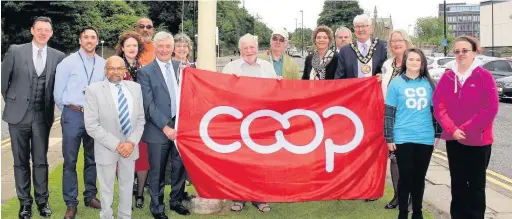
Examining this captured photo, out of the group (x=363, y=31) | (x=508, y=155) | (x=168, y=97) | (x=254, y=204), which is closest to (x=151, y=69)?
(x=168, y=97)

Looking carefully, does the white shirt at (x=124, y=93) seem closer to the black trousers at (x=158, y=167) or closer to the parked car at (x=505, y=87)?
the black trousers at (x=158, y=167)

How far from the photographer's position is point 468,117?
169 inches

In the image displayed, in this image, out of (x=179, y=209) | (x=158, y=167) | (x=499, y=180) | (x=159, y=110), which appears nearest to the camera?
(x=159, y=110)

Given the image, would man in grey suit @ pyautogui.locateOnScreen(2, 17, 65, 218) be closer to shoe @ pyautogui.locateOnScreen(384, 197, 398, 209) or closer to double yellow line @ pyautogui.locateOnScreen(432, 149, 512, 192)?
shoe @ pyautogui.locateOnScreen(384, 197, 398, 209)

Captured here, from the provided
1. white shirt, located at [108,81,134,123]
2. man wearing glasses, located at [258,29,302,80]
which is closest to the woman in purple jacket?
man wearing glasses, located at [258,29,302,80]

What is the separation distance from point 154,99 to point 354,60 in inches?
81.2

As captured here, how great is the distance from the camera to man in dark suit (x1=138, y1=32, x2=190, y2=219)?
A: 4863 mm

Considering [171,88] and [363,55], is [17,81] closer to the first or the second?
[171,88]

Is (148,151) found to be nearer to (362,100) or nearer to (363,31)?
(362,100)

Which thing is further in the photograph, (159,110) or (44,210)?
(44,210)

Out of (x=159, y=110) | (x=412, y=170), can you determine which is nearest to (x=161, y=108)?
(x=159, y=110)

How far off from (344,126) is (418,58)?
97 cm

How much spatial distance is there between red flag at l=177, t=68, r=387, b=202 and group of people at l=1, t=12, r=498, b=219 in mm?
198

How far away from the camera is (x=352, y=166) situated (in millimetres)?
5043
